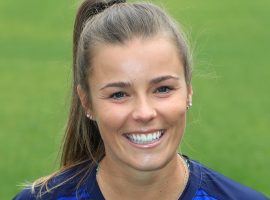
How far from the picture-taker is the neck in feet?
10.6

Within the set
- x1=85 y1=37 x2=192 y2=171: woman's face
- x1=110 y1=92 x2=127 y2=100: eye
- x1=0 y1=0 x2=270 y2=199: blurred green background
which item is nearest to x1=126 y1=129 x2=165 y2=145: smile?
x1=85 y1=37 x2=192 y2=171: woman's face

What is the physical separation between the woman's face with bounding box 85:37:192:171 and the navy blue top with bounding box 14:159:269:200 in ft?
0.66

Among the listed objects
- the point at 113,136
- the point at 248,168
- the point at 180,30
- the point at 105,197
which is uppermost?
the point at 180,30

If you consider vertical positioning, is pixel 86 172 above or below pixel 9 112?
above

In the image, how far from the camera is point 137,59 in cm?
303

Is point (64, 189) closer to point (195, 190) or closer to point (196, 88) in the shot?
point (195, 190)

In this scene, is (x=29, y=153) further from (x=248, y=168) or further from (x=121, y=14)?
(x=121, y=14)

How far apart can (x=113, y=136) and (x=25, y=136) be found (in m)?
4.34

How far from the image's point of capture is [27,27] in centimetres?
1205

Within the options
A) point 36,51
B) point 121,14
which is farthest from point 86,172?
point 36,51

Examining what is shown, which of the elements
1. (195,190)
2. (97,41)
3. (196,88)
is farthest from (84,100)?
(196,88)

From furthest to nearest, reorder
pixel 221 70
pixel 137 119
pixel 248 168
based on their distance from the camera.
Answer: pixel 221 70
pixel 248 168
pixel 137 119

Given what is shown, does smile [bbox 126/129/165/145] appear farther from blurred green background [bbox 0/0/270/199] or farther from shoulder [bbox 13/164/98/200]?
blurred green background [bbox 0/0/270/199]

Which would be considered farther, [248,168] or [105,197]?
[248,168]
